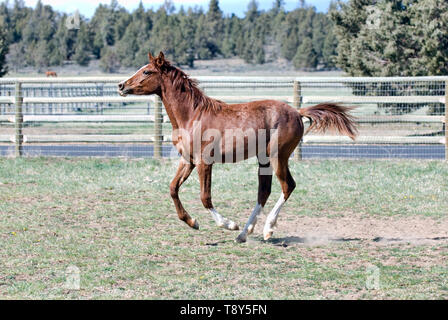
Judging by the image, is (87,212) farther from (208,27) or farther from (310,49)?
(208,27)

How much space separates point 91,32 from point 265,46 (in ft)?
80.1

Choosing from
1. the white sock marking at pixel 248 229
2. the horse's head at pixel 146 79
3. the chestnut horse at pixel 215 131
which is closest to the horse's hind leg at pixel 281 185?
the chestnut horse at pixel 215 131

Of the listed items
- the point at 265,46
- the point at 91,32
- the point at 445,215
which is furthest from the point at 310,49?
the point at 445,215

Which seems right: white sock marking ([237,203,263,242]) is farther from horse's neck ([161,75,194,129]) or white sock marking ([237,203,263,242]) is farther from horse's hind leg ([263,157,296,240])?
horse's neck ([161,75,194,129])

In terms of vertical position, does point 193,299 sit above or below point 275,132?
below

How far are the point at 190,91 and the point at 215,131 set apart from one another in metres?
0.61

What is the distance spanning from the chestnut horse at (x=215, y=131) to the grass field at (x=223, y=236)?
559 mm

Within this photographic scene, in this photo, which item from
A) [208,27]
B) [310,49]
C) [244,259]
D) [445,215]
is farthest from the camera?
[208,27]

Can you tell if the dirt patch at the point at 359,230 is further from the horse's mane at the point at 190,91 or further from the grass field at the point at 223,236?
the horse's mane at the point at 190,91

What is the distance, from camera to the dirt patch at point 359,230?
24.3ft

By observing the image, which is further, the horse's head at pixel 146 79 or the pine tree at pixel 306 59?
the pine tree at pixel 306 59

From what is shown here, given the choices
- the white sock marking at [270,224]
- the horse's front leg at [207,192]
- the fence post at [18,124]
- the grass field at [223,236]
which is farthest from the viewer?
the fence post at [18,124]

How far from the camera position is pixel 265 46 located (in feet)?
292
